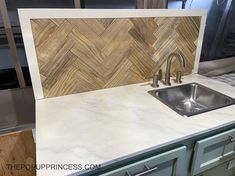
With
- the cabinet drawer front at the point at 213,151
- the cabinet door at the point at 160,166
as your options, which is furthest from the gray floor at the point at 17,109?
the cabinet drawer front at the point at 213,151

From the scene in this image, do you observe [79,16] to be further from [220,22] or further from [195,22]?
[220,22]

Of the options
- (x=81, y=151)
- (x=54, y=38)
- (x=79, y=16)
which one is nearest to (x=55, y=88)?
(x=54, y=38)

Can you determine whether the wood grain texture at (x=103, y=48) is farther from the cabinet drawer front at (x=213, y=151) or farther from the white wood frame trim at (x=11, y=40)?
the cabinet drawer front at (x=213, y=151)

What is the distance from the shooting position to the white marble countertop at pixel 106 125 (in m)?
0.81

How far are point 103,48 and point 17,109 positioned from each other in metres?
0.77

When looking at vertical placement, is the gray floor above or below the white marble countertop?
below

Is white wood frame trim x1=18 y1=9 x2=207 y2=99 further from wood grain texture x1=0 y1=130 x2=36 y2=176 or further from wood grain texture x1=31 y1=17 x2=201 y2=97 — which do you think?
wood grain texture x1=0 y1=130 x2=36 y2=176

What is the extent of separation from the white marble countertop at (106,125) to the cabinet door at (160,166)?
6 cm

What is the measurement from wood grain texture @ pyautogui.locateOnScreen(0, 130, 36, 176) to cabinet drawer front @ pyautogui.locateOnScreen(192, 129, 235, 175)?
106 cm

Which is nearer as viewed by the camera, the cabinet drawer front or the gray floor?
the cabinet drawer front

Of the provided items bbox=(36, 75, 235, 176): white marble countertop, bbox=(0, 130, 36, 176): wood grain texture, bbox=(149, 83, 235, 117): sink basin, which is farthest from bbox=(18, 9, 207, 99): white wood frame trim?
bbox=(149, 83, 235, 117): sink basin

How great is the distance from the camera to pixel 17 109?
1.39 meters

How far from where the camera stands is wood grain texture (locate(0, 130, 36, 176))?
1267 millimetres

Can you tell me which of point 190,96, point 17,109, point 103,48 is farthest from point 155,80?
point 17,109
